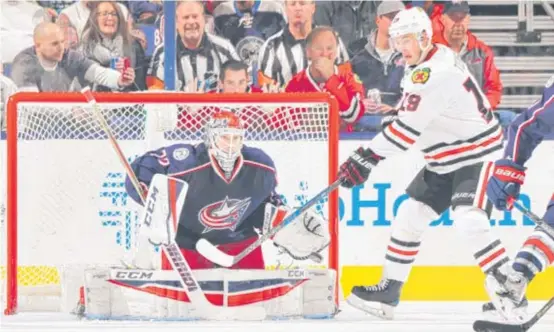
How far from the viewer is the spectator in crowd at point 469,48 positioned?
19.1 feet

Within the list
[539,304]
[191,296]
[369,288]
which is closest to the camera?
[191,296]

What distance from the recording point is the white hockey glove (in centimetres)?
462

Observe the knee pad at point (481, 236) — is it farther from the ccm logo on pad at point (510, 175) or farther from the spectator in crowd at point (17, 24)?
the spectator in crowd at point (17, 24)

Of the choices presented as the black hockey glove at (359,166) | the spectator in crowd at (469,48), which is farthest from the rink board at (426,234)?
the black hockey glove at (359,166)

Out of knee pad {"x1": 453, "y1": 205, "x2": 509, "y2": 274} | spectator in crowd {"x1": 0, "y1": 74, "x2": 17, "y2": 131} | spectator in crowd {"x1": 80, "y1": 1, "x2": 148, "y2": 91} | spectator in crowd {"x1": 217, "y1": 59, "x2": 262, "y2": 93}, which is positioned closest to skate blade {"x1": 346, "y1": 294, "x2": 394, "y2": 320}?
knee pad {"x1": 453, "y1": 205, "x2": 509, "y2": 274}

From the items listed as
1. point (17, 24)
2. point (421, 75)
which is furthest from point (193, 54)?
point (421, 75)

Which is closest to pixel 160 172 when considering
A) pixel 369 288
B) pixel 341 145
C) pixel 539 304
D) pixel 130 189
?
pixel 130 189

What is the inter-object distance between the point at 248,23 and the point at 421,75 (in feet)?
4.78

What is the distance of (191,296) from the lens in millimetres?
4488

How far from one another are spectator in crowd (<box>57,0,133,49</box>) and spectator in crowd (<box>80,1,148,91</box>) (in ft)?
A: 0.06

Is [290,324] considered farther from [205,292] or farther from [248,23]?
[248,23]

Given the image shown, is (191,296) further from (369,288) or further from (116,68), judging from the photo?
(116,68)

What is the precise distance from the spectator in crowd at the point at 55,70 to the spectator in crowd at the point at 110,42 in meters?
0.03

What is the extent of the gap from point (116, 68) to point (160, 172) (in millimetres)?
1276
